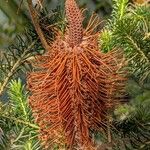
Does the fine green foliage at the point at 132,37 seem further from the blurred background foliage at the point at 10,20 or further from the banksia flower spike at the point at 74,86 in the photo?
the blurred background foliage at the point at 10,20

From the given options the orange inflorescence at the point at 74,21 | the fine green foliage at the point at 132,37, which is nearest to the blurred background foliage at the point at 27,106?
the fine green foliage at the point at 132,37

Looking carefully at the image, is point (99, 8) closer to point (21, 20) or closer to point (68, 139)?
point (21, 20)

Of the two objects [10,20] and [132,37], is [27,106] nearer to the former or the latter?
[132,37]

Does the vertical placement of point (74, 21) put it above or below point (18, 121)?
above

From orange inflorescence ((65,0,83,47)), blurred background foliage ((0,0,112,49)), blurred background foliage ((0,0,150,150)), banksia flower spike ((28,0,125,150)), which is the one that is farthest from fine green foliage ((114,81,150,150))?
blurred background foliage ((0,0,112,49))

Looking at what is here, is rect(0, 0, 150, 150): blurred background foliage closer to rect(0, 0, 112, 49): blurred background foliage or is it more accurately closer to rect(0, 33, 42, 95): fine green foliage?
rect(0, 33, 42, 95): fine green foliage

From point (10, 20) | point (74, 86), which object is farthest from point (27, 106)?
point (10, 20)
